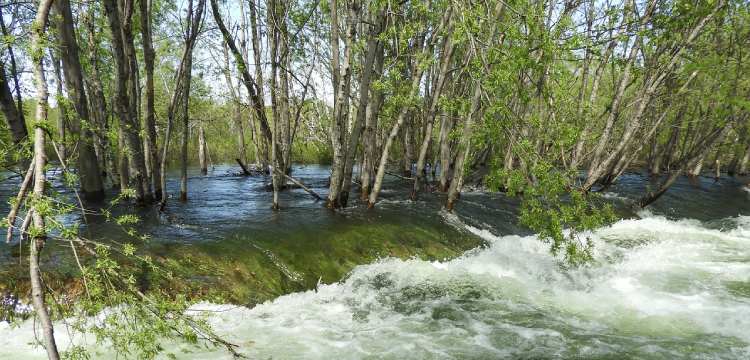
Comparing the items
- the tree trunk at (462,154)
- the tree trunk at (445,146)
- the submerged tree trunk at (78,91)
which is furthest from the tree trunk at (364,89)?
the submerged tree trunk at (78,91)

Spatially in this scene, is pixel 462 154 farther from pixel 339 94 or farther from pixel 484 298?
pixel 484 298

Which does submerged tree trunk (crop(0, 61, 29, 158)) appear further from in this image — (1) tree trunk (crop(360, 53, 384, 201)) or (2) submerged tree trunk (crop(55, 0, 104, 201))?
(1) tree trunk (crop(360, 53, 384, 201))

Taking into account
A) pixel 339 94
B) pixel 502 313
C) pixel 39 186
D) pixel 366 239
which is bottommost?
pixel 502 313

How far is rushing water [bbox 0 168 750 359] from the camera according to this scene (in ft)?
19.3

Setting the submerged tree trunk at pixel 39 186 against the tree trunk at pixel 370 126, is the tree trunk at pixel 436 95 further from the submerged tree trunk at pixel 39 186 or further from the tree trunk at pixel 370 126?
the submerged tree trunk at pixel 39 186

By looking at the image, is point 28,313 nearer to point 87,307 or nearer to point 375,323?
point 87,307

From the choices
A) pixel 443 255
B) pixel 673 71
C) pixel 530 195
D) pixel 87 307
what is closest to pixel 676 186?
pixel 673 71

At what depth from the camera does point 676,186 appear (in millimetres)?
22281

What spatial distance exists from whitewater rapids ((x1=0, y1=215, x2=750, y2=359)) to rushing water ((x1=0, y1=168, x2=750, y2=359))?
28mm

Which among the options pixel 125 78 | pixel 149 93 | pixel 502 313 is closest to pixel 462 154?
pixel 502 313

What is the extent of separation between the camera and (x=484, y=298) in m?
7.84

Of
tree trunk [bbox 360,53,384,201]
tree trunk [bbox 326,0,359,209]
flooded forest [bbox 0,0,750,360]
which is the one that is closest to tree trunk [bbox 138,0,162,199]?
flooded forest [bbox 0,0,750,360]

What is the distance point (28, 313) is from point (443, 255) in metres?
7.52

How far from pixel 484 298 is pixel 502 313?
0.68 m
